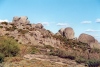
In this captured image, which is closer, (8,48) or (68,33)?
(8,48)

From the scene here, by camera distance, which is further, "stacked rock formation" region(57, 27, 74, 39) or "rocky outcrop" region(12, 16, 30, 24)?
"stacked rock formation" region(57, 27, 74, 39)

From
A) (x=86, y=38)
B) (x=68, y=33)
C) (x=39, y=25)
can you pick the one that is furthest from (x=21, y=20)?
(x=86, y=38)

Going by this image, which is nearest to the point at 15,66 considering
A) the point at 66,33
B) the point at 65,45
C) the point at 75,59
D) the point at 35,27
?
the point at 75,59

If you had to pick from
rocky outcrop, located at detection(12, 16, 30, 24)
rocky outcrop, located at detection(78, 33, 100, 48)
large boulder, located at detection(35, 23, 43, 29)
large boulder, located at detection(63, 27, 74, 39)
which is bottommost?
rocky outcrop, located at detection(78, 33, 100, 48)

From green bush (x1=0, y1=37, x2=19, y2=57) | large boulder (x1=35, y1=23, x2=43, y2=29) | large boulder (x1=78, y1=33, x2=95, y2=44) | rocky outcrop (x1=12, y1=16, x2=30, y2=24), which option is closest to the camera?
green bush (x1=0, y1=37, x2=19, y2=57)

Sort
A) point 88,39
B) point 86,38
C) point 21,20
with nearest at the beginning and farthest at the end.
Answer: point 88,39, point 86,38, point 21,20

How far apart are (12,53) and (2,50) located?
7.17 ft

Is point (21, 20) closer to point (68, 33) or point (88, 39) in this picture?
point (68, 33)

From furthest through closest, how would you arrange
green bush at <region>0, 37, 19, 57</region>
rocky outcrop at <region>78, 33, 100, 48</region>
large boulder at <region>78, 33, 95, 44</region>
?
large boulder at <region>78, 33, 95, 44</region>
rocky outcrop at <region>78, 33, 100, 48</region>
green bush at <region>0, 37, 19, 57</region>

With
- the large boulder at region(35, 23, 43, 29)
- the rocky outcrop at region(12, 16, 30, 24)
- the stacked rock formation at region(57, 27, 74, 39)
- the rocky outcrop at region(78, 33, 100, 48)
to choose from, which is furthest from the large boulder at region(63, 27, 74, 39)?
the rocky outcrop at region(12, 16, 30, 24)

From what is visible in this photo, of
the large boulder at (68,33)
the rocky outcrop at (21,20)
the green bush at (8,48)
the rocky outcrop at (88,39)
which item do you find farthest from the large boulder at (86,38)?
the green bush at (8,48)

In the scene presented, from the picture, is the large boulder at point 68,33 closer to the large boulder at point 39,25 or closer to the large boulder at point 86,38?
the large boulder at point 86,38

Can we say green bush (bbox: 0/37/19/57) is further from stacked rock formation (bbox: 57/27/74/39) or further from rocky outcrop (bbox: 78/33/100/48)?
stacked rock formation (bbox: 57/27/74/39)

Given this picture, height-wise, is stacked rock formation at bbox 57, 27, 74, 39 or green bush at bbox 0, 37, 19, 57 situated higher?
stacked rock formation at bbox 57, 27, 74, 39
